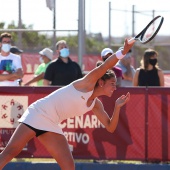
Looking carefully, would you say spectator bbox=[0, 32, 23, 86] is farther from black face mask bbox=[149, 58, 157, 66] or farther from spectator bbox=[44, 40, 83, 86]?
black face mask bbox=[149, 58, 157, 66]

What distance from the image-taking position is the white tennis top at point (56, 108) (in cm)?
771

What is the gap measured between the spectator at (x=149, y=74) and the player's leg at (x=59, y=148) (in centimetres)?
368

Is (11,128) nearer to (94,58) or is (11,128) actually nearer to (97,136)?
(97,136)

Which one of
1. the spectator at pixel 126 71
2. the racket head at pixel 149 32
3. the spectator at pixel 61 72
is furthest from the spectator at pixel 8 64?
the racket head at pixel 149 32

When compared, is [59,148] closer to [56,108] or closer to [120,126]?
[56,108]

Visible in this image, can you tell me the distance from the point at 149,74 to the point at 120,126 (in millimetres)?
1256

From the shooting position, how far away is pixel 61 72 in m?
11.3

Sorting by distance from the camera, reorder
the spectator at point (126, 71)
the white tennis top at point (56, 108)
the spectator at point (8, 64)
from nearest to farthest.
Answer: the white tennis top at point (56, 108) < the spectator at point (8, 64) < the spectator at point (126, 71)

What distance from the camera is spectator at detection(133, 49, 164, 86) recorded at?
1126 cm

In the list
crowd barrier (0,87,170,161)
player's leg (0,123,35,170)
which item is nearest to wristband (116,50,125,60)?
player's leg (0,123,35,170)

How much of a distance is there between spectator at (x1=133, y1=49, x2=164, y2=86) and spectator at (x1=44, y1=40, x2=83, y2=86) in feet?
3.09

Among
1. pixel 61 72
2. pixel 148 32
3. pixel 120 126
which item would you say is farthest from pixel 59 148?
pixel 61 72

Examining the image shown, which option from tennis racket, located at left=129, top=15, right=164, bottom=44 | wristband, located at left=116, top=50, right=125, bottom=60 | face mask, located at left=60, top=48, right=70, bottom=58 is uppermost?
tennis racket, located at left=129, top=15, right=164, bottom=44

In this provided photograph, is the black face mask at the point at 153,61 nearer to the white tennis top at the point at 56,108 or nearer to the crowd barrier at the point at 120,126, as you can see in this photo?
the crowd barrier at the point at 120,126
